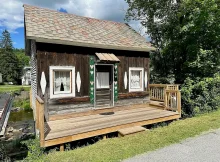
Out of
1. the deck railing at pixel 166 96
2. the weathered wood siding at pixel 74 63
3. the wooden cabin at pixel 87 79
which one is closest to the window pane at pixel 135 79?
the wooden cabin at pixel 87 79

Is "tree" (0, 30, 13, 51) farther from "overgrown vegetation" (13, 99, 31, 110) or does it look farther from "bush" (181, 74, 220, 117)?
"bush" (181, 74, 220, 117)

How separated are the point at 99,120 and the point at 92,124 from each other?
54cm

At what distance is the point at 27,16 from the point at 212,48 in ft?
31.8

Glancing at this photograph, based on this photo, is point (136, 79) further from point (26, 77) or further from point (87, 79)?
point (26, 77)

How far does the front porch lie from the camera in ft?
14.9

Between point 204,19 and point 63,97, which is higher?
point 204,19

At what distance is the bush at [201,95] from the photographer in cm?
886

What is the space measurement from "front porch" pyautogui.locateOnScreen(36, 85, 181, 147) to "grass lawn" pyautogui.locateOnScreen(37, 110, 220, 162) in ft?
1.58

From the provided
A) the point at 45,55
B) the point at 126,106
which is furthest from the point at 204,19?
the point at 45,55

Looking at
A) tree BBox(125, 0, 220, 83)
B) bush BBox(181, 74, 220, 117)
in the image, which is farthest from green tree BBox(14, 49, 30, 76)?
bush BBox(181, 74, 220, 117)

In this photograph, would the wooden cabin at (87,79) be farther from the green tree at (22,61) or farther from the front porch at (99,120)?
the green tree at (22,61)

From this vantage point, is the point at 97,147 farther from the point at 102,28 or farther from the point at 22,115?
the point at 22,115

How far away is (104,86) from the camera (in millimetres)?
7598

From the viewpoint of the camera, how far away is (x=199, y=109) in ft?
28.8
